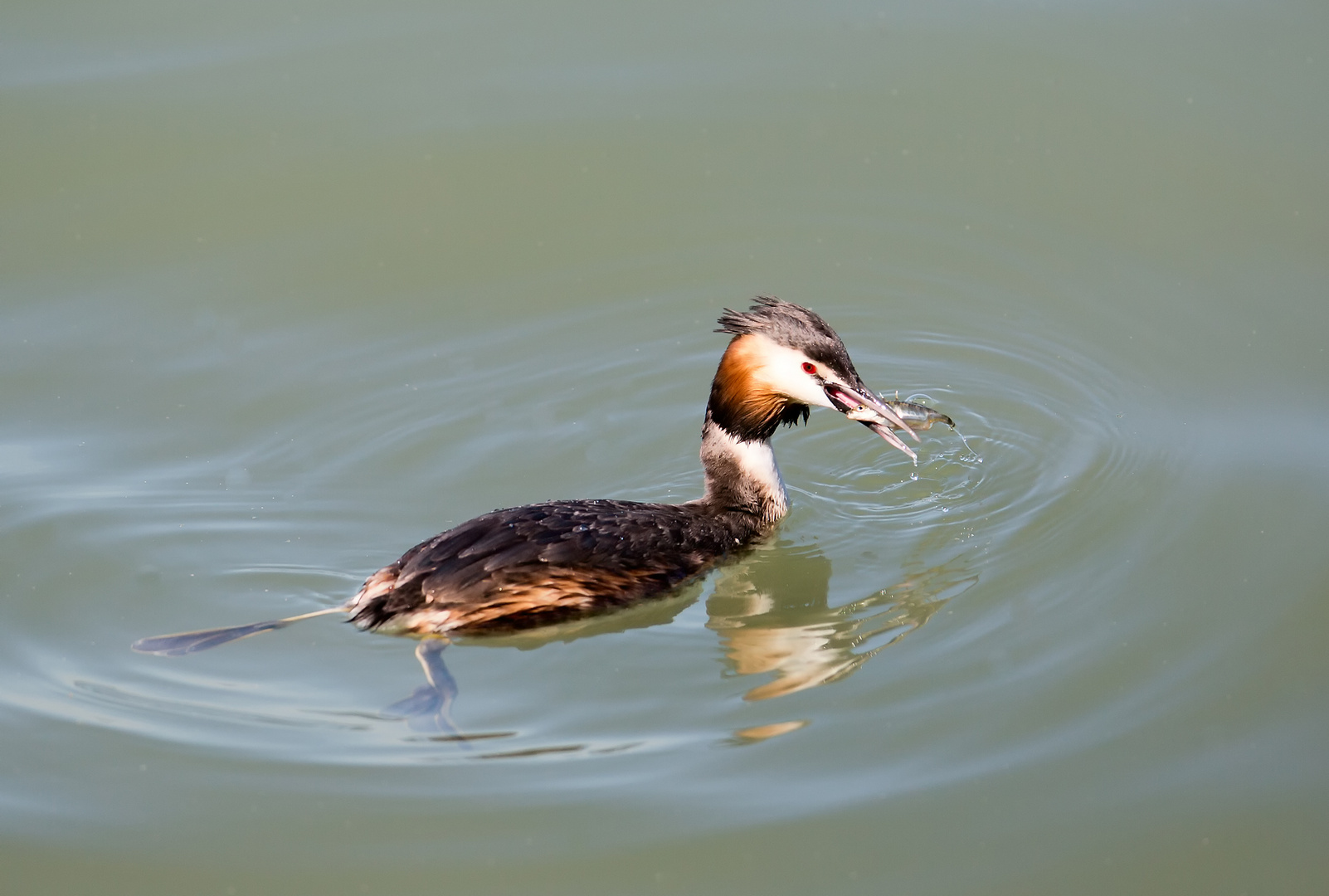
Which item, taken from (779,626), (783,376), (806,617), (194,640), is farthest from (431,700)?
(783,376)

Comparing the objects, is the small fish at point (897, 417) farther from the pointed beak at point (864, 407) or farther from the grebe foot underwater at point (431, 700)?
the grebe foot underwater at point (431, 700)

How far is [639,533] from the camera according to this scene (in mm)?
6230

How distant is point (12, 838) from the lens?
197 inches

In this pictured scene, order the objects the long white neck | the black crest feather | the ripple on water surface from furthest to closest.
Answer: the long white neck → the black crest feather → the ripple on water surface

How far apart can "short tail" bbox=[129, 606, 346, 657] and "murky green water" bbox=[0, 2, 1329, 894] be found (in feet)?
0.27

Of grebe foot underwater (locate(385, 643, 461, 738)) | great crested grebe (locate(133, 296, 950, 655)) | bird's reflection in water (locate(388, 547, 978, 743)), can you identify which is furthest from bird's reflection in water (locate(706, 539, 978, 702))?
grebe foot underwater (locate(385, 643, 461, 738))

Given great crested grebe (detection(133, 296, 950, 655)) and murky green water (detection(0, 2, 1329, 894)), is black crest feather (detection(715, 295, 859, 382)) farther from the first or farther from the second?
murky green water (detection(0, 2, 1329, 894))

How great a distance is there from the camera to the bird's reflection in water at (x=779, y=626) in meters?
5.50

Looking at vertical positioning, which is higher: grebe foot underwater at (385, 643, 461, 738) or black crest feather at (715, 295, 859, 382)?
black crest feather at (715, 295, 859, 382)

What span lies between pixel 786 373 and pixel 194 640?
2.79 meters

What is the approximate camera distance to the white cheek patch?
6.57m

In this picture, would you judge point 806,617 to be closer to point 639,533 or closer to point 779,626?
point 779,626

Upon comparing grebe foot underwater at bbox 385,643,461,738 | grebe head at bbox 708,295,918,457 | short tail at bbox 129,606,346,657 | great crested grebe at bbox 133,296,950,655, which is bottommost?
grebe foot underwater at bbox 385,643,461,738

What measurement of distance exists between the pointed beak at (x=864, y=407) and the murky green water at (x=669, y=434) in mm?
477
